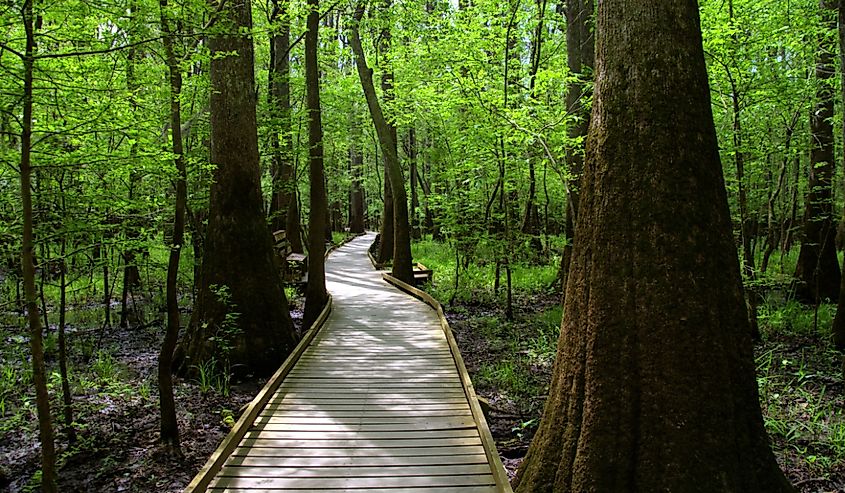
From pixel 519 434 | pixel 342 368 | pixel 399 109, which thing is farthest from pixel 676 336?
pixel 399 109

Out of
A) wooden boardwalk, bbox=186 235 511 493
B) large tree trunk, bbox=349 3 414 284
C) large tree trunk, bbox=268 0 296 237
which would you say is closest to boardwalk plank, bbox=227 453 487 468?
wooden boardwalk, bbox=186 235 511 493

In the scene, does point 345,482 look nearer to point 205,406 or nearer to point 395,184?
point 205,406

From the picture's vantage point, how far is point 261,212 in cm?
818

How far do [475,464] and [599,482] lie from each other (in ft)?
4.91

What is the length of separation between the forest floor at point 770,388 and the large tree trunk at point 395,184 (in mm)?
3022

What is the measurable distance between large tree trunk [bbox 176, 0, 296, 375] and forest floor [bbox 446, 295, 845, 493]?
3323 millimetres

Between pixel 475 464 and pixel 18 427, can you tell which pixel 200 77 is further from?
pixel 475 464

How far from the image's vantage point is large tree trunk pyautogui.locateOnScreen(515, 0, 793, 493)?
2896 millimetres

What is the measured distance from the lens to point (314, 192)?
31.9 feet

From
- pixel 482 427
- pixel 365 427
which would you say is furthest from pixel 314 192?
pixel 482 427

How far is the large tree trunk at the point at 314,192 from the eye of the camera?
9.51 metres

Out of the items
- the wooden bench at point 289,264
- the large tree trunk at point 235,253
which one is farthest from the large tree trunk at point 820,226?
the wooden bench at point 289,264

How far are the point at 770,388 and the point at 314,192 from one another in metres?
7.69

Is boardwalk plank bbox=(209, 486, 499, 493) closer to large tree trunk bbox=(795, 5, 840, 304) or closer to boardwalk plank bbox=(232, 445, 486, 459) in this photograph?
boardwalk plank bbox=(232, 445, 486, 459)
